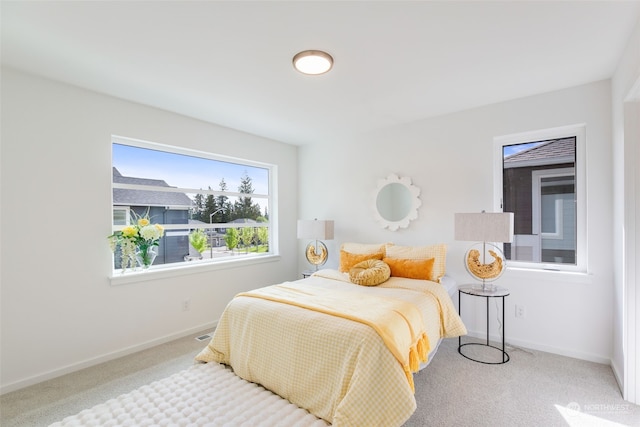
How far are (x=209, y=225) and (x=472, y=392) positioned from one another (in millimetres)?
3133

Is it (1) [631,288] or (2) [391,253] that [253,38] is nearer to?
(2) [391,253]

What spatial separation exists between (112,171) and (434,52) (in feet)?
9.80

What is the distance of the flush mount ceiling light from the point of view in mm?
2090

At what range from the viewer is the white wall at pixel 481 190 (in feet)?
8.52

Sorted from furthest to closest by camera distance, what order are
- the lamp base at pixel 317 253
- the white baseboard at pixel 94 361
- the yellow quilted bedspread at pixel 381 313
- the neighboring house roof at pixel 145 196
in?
1. the lamp base at pixel 317 253
2. the neighboring house roof at pixel 145 196
3. the white baseboard at pixel 94 361
4. the yellow quilted bedspread at pixel 381 313

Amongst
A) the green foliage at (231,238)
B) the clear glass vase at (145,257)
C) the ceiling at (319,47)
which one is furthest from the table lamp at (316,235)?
the clear glass vase at (145,257)

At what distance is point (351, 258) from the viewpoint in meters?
3.42

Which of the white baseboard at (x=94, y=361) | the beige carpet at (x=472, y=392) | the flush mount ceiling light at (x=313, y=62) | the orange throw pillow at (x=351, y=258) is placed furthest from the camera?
the orange throw pillow at (x=351, y=258)

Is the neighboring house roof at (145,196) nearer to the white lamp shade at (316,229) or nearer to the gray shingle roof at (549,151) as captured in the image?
the white lamp shade at (316,229)

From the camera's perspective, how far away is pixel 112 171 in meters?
2.90

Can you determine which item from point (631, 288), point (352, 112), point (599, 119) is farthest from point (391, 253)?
Answer: point (599, 119)

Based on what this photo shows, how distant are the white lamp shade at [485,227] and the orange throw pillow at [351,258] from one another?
869mm

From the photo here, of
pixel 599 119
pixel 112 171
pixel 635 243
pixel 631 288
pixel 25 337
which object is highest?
pixel 599 119

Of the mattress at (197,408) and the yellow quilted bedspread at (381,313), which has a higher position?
the yellow quilted bedspread at (381,313)
